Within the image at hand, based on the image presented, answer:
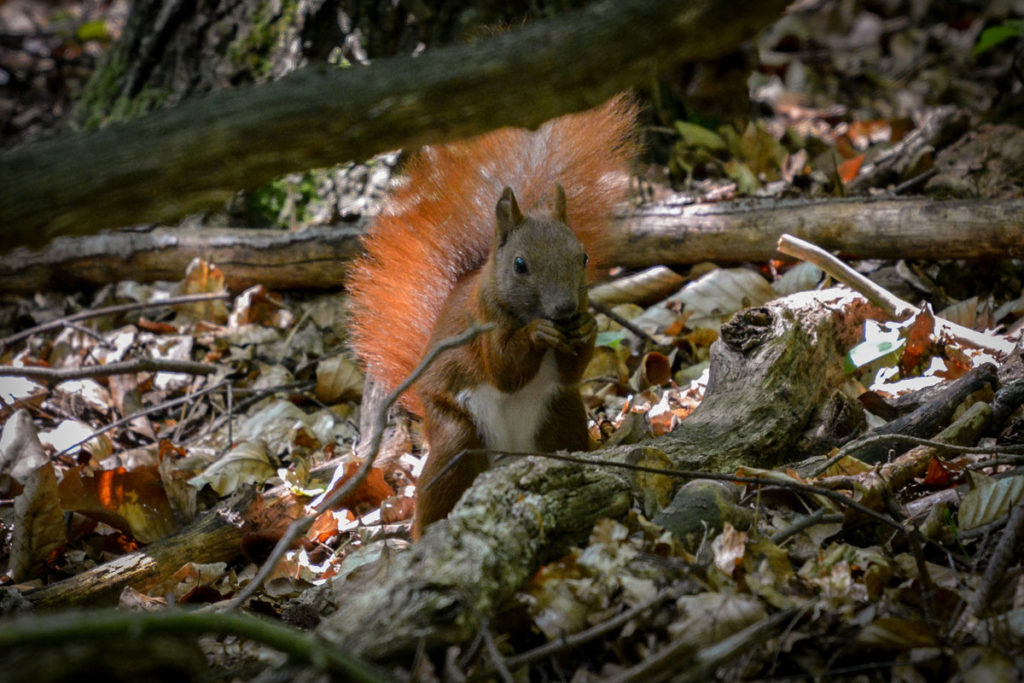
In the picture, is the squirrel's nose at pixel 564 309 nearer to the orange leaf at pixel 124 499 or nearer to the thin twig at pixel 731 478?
the thin twig at pixel 731 478

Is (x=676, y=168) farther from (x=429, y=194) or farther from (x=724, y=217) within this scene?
(x=429, y=194)

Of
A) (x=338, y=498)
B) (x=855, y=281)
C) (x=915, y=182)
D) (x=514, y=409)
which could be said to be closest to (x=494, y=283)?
(x=514, y=409)

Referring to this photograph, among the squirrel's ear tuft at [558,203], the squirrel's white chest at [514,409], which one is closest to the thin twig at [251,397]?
the squirrel's white chest at [514,409]

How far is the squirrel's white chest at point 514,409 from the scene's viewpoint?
9.54 feet

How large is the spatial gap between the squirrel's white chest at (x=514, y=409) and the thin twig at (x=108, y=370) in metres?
1.31

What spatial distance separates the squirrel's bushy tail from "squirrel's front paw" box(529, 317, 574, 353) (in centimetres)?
52

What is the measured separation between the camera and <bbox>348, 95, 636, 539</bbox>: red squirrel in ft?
8.96

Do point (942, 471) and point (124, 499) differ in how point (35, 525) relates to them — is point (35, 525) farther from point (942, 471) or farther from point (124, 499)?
point (942, 471)

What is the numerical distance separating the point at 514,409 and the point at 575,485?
908 millimetres

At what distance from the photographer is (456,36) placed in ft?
14.8

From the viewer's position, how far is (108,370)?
10.5 ft

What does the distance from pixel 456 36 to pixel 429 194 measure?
1.70 meters

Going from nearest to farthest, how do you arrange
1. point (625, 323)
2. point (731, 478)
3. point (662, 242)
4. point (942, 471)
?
point (731, 478) < point (942, 471) < point (625, 323) < point (662, 242)

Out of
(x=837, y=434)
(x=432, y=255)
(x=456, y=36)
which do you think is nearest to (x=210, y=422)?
(x=432, y=255)
